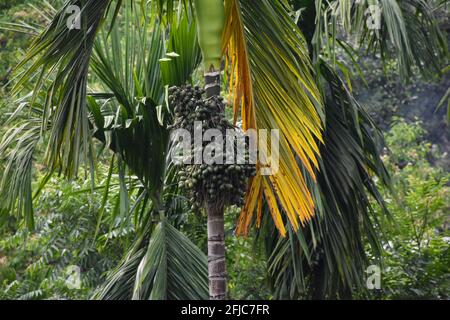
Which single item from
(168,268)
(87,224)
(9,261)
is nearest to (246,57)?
(168,268)

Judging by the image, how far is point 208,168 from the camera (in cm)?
422

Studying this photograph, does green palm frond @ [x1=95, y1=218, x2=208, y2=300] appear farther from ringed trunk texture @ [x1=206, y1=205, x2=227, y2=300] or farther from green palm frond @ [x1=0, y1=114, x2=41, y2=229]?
green palm frond @ [x1=0, y1=114, x2=41, y2=229]

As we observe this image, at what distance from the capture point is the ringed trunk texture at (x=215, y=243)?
14.6 ft

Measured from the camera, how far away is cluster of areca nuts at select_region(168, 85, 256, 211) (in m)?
4.23

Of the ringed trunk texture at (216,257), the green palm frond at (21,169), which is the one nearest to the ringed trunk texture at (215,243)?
the ringed trunk texture at (216,257)

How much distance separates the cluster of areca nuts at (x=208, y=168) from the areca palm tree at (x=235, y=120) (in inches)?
5.0

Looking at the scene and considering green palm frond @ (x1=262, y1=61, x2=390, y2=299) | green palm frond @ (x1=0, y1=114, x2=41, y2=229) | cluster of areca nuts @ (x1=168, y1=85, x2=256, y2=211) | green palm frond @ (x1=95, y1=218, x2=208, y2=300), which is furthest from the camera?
green palm frond @ (x1=262, y1=61, x2=390, y2=299)

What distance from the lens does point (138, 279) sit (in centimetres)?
485

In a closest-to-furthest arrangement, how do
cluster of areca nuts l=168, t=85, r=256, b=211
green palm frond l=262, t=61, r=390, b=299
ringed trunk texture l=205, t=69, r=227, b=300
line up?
cluster of areca nuts l=168, t=85, r=256, b=211 → ringed trunk texture l=205, t=69, r=227, b=300 → green palm frond l=262, t=61, r=390, b=299

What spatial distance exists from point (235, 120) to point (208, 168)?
1.59 ft

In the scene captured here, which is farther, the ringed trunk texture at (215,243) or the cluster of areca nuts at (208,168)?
the ringed trunk texture at (215,243)

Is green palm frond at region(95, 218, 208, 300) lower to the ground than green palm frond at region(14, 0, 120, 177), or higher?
lower

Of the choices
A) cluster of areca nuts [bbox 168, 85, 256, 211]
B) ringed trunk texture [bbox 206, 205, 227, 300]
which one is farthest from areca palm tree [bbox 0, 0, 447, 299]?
cluster of areca nuts [bbox 168, 85, 256, 211]

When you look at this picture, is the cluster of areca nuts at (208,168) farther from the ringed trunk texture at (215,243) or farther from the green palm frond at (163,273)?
the green palm frond at (163,273)
